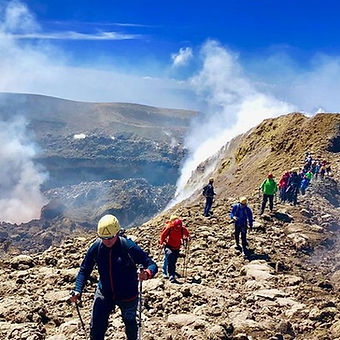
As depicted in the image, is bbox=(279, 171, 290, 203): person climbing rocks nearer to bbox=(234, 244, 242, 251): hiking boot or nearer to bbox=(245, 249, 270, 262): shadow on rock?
bbox=(234, 244, 242, 251): hiking boot

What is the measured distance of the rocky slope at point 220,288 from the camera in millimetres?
9008

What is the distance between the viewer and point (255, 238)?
1734 cm

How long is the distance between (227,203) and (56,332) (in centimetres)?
1780

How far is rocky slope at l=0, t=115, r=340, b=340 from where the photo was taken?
29.6ft

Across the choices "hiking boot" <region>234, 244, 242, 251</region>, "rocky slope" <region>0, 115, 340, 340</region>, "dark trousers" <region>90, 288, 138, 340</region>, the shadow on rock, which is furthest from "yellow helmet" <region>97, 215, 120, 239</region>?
"hiking boot" <region>234, 244, 242, 251</region>

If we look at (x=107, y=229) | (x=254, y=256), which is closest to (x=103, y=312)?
(x=107, y=229)

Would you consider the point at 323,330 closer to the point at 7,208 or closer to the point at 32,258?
the point at 32,258

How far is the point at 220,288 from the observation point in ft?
40.0

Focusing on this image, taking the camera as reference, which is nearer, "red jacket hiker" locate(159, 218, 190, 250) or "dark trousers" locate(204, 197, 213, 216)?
"red jacket hiker" locate(159, 218, 190, 250)

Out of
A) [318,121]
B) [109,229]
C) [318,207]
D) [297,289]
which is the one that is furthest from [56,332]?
[318,121]

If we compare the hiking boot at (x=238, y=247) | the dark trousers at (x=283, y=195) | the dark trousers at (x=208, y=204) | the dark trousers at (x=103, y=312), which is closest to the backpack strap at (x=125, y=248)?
the dark trousers at (x=103, y=312)

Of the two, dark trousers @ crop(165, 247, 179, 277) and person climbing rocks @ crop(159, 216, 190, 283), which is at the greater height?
person climbing rocks @ crop(159, 216, 190, 283)

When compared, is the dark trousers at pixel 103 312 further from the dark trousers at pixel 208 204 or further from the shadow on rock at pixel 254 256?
the dark trousers at pixel 208 204

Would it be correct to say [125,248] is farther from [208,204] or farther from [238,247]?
[208,204]
